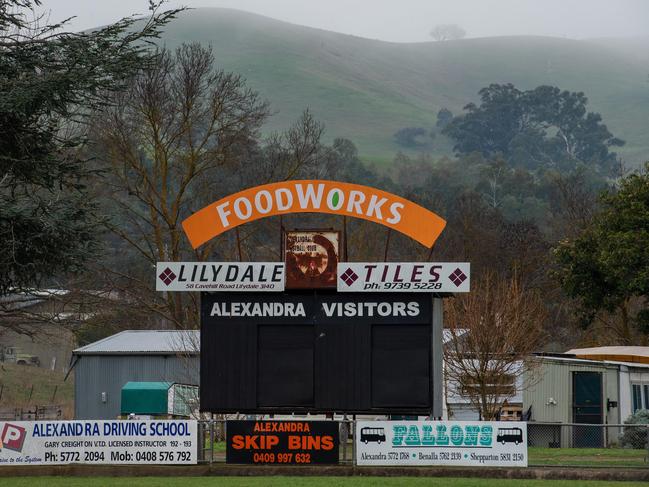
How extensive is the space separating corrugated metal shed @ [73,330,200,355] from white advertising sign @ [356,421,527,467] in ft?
72.4

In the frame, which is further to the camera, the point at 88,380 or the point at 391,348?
the point at 88,380

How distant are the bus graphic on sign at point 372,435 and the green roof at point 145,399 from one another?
17407 millimetres

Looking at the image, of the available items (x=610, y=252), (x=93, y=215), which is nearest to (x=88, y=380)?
(x=610, y=252)

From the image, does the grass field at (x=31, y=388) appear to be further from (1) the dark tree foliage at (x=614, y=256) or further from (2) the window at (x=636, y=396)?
(2) the window at (x=636, y=396)

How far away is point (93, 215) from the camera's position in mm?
25797

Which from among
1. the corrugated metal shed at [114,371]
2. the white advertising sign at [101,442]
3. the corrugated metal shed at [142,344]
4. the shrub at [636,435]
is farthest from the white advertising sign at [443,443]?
the corrugated metal shed at [114,371]

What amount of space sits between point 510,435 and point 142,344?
29.1 m

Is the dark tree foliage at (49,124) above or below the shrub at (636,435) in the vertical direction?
above

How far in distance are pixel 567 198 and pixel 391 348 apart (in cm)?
6481

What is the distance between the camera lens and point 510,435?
81.0ft

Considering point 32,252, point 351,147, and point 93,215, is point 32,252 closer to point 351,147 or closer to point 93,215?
point 93,215

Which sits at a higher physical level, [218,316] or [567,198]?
[567,198]

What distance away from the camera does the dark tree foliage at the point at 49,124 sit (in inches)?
960

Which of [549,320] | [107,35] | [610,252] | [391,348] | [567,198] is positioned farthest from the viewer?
[567,198]
